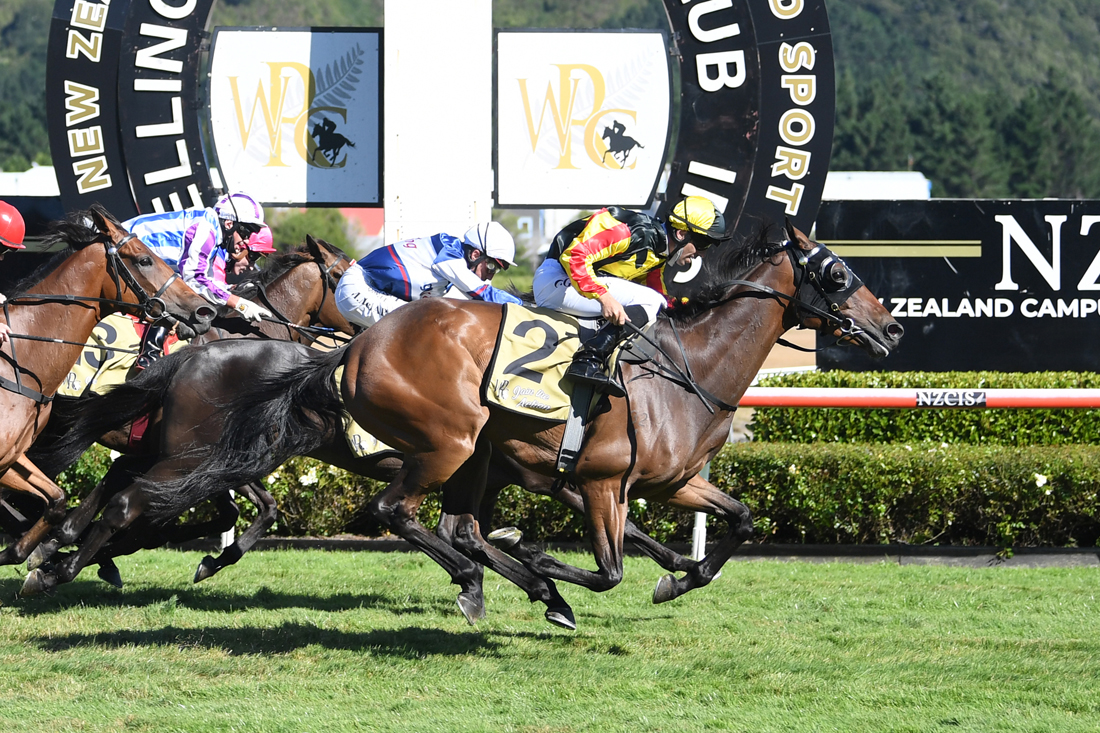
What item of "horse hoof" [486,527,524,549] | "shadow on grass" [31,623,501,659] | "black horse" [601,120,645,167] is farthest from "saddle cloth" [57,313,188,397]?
"black horse" [601,120,645,167]

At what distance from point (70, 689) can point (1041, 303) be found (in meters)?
7.16

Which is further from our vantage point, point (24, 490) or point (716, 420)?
point (24, 490)

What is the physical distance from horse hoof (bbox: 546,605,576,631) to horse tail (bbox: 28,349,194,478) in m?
1.89

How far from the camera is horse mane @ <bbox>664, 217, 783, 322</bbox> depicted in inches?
184

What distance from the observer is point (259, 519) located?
568 cm

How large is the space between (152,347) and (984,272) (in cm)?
585

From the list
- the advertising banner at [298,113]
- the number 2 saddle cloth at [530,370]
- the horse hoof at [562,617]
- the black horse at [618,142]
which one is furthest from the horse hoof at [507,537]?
the black horse at [618,142]

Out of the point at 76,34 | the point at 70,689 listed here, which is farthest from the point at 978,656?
the point at 76,34

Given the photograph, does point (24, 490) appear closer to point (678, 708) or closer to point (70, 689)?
point (70, 689)

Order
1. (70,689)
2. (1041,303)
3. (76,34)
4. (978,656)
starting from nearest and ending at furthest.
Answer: (70,689), (978,656), (76,34), (1041,303)

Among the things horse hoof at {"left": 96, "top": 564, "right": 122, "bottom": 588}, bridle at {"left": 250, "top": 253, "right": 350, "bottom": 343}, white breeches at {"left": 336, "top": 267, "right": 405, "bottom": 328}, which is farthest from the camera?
bridle at {"left": 250, "top": 253, "right": 350, "bottom": 343}

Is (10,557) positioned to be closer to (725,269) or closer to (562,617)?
(562,617)

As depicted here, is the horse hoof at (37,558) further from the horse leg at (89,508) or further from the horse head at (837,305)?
the horse head at (837,305)

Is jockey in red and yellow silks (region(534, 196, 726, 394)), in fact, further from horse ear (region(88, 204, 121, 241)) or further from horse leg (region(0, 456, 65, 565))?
horse leg (region(0, 456, 65, 565))
